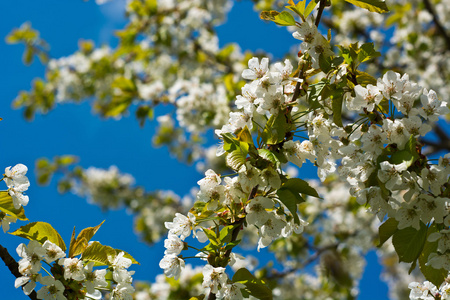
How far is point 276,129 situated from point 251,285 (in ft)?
1.87

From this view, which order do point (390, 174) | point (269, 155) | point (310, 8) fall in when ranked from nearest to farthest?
point (390, 174)
point (269, 155)
point (310, 8)

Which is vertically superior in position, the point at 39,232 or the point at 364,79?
the point at 364,79

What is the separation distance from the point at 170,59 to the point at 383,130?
18.9 ft

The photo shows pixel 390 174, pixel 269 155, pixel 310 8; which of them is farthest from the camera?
pixel 310 8

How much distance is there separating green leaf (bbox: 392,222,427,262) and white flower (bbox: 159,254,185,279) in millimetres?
783

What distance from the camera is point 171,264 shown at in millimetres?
1509

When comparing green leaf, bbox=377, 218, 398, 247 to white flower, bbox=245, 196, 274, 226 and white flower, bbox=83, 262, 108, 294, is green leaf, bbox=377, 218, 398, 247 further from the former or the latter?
white flower, bbox=83, 262, 108, 294

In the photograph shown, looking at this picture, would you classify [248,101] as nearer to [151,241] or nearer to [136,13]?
[136,13]

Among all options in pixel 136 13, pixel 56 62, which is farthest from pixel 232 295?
pixel 56 62

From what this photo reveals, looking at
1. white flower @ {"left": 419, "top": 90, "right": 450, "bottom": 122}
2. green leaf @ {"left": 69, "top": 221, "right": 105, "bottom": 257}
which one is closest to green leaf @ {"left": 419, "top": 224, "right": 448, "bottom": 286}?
white flower @ {"left": 419, "top": 90, "right": 450, "bottom": 122}

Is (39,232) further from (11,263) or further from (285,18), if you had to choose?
(285,18)

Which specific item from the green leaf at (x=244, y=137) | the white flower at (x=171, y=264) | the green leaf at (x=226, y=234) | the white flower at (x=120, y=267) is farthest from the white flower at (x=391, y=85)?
the white flower at (x=120, y=267)

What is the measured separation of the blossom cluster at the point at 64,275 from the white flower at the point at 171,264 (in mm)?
127

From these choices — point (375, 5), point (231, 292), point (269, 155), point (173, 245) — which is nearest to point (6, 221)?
point (173, 245)
